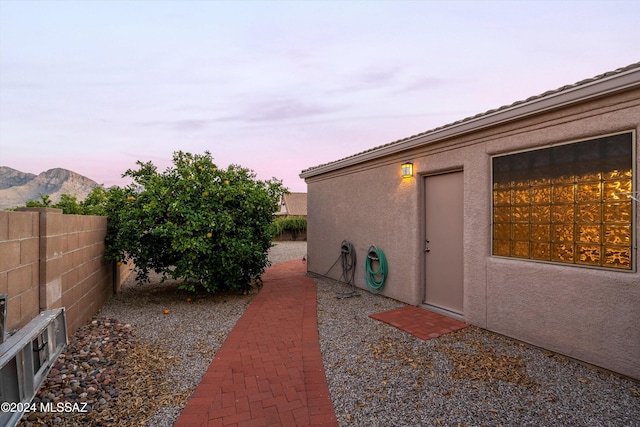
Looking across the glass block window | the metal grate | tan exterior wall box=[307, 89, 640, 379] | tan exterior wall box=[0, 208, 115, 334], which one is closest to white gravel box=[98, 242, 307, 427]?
tan exterior wall box=[0, 208, 115, 334]

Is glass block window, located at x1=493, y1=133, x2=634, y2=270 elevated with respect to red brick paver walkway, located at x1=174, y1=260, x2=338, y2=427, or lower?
elevated

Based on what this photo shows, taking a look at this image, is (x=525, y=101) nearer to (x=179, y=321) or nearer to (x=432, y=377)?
(x=432, y=377)

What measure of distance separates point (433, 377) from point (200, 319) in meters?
3.57

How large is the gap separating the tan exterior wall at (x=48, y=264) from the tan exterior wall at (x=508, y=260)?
16.2 feet

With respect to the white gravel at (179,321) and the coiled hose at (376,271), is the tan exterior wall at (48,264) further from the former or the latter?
the coiled hose at (376,271)

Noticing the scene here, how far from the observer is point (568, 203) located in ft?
11.2

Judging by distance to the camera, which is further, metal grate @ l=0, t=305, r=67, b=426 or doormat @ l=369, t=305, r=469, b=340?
doormat @ l=369, t=305, r=469, b=340

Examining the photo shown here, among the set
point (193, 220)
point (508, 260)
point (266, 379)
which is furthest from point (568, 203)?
point (193, 220)

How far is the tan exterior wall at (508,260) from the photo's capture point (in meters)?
2.99

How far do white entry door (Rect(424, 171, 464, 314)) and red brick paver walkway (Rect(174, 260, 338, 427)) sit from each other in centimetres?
215

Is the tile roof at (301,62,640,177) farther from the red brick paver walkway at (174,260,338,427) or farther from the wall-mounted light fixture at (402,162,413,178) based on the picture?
the red brick paver walkway at (174,260,338,427)

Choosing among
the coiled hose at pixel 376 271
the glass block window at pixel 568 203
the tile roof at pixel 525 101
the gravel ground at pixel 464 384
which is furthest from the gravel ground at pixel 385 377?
the tile roof at pixel 525 101

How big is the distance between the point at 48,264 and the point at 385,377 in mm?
3768

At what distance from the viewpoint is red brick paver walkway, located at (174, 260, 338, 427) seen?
7.95 ft
